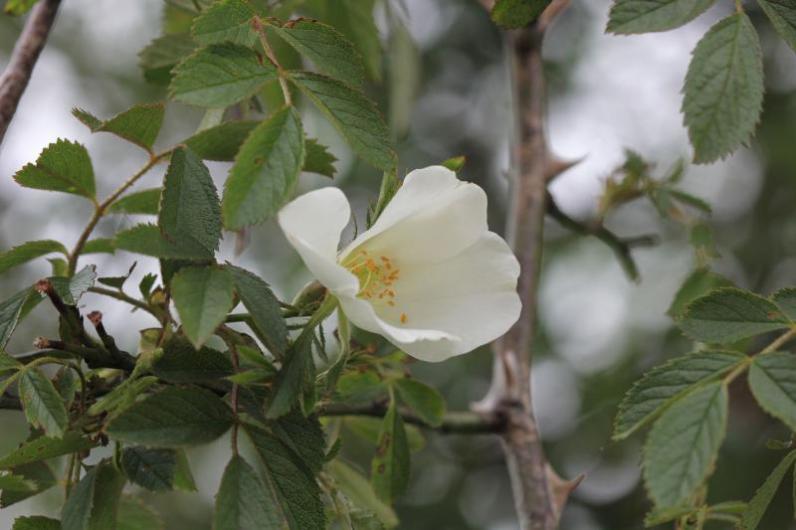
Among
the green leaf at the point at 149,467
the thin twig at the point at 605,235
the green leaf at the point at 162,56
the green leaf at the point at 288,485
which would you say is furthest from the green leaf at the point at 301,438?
the thin twig at the point at 605,235

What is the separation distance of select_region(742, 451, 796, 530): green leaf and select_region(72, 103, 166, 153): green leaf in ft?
2.06

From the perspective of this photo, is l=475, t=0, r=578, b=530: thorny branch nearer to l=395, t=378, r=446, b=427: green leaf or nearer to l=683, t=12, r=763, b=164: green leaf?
l=395, t=378, r=446, b=427: green leaf

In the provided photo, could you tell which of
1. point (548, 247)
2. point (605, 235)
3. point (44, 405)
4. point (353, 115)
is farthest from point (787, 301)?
point (548, 247)

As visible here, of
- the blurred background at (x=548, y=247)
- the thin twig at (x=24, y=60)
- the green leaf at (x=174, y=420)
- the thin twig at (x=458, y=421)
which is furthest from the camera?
the blurred background at (x=548, y=247)

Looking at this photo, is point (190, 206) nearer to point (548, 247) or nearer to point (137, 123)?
point (137, 123)

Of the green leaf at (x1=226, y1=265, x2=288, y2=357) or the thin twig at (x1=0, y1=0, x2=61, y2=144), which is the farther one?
the thin twig at (x1=0, y1=0, x2=61, y2=144)

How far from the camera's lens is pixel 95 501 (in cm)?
83

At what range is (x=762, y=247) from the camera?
12.2ft

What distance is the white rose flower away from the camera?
770mm

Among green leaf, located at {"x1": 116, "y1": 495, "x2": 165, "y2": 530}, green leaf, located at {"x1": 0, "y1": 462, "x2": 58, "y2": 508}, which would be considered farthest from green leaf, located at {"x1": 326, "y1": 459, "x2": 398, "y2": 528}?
green leaf, located at {"x1": 0, "y1": 462, "x2": 58, "y2": 508}

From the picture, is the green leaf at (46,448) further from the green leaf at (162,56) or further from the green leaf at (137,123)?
the green leaf at (162,56)

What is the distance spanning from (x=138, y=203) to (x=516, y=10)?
436 mm

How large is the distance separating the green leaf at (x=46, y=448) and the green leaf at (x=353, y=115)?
0.34m

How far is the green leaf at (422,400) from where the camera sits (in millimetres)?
1109
